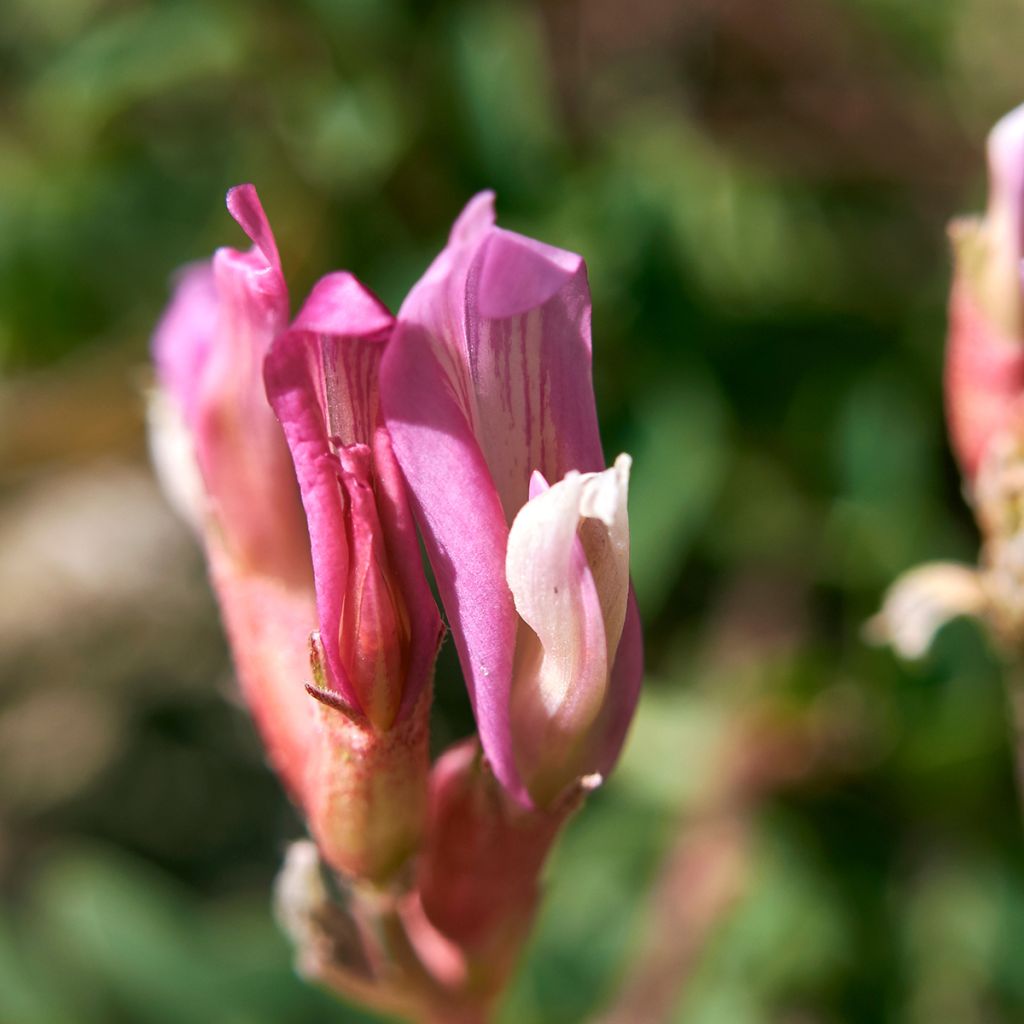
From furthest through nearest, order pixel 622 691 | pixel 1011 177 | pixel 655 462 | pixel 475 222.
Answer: pixel 655 462 → pixel 1011 177 → pixel 622 691 → pixel 475 222

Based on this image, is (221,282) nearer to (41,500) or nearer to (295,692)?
(295,692)

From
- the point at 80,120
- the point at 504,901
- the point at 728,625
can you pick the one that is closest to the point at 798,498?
the point at 728,625

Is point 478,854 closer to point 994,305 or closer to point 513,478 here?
point 513,478

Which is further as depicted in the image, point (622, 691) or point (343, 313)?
point (622, 691)

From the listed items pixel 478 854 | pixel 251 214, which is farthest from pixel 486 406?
pixel 478 854

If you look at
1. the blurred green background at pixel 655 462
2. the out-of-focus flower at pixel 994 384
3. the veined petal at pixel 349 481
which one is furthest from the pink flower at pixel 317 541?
the blurred green background at pixel 655 462
